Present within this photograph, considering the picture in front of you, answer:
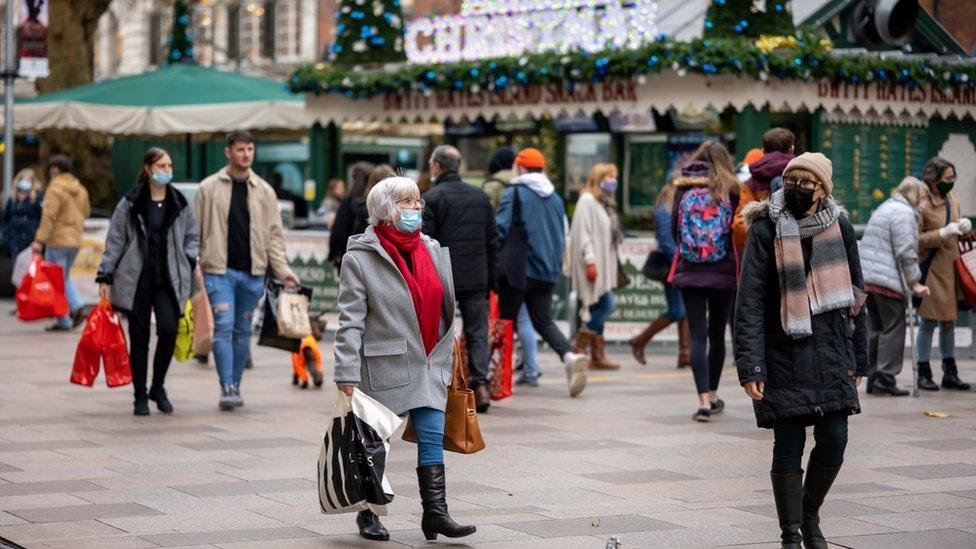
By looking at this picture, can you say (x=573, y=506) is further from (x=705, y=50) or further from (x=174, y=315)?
(x=705, y=50)

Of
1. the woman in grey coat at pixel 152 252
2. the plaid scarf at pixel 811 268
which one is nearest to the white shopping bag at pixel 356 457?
the plaid scarf at pixel 811 268

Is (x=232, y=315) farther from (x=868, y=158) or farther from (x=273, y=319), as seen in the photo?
(x=868, y=158)

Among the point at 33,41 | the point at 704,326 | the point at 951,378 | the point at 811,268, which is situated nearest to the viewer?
the point at 811,268

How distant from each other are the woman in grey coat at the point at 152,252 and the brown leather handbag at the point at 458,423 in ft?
14.3

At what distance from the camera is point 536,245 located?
40.7 ft

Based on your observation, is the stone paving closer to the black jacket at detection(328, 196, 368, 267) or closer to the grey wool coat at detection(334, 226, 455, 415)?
the grey wool coat at detection(334, 226, 455, 415)

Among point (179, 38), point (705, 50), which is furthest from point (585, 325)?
point (179, 38)

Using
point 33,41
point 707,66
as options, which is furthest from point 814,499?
point 33,41

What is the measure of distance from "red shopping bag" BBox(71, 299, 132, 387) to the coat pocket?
Result: 184 inches

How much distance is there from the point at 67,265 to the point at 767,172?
412 inches

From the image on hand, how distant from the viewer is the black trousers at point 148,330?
11211mm

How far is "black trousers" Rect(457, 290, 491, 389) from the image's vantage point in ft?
36.2

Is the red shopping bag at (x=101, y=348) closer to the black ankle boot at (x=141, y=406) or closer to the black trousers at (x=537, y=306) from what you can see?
the black ankle boot at (x=141, y=406)

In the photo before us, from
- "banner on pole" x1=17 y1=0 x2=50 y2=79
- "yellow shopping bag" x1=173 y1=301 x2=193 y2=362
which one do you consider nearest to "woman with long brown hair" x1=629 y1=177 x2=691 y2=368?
"yellow shopping bag" x1=173 y1=301 x2=193 y2=362
